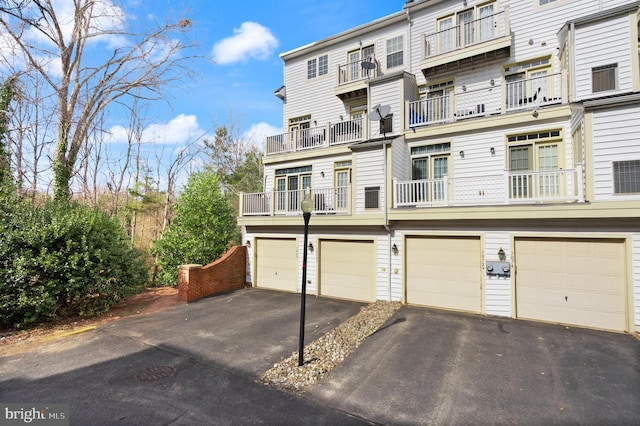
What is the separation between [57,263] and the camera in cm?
753

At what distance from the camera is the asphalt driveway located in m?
4.07

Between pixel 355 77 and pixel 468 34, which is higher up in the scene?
pixel 468 34

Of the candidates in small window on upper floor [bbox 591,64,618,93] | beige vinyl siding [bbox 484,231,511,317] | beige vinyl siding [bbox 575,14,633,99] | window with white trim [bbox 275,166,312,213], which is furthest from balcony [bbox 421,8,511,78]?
beige vinyl siding [bbox 484,231,511,317]

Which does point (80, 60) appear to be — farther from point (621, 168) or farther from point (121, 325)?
point (621, 168)

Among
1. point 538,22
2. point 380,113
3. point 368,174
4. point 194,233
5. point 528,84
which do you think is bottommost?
point 194,233

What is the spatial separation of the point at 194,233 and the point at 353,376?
1013cm

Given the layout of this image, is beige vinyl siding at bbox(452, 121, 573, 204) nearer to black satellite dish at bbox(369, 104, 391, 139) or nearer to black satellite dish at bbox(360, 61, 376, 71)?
black satellite dish at bbox(369, 104, 391, 139)

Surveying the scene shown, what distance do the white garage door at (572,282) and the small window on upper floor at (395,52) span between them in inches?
342

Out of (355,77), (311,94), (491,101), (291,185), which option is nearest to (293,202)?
(291,185)

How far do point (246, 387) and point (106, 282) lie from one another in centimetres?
651

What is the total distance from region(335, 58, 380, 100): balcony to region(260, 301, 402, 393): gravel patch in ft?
30.5

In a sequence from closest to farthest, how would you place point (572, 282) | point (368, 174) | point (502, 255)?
point (572, 282) < point (502, 255) < point (368, 174)

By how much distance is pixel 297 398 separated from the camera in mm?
4457

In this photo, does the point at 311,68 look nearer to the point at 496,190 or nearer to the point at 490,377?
the point at 496,190
